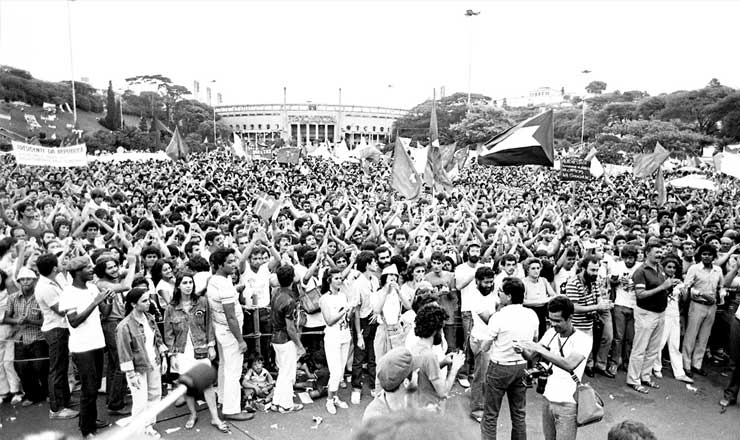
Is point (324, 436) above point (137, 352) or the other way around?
the other way around

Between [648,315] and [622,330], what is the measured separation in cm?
52

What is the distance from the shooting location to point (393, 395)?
313 centimetres

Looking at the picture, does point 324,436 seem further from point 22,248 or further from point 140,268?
point 22,248

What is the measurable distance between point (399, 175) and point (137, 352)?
21.9ft

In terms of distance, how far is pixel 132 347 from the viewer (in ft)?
14.6

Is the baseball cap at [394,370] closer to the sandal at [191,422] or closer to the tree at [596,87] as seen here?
the sandal at [191,422]

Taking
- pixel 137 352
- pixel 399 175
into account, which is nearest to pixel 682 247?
pixel 399 175

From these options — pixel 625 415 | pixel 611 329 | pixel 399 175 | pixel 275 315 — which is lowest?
pixel 625 415

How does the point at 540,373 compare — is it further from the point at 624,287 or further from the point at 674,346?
the point at 674,346

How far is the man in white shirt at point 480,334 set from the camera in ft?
16.1

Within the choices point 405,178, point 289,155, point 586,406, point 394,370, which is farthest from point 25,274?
point 289,155

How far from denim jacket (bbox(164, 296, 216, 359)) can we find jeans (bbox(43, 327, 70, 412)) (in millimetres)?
917

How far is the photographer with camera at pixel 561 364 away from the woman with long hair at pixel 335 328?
6.49 ft

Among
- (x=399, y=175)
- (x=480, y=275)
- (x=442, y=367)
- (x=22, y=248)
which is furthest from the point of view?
(x=399, y=175)
